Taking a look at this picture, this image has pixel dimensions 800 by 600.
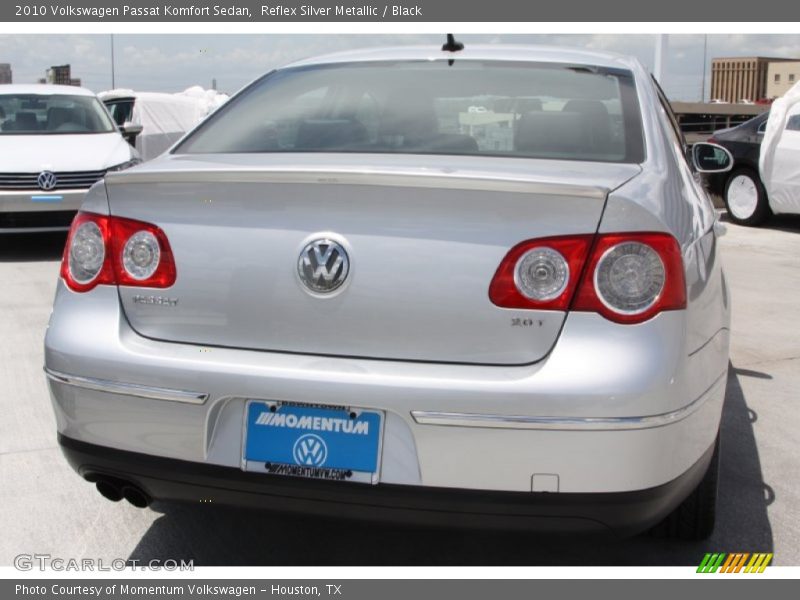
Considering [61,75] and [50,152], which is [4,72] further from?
[50,152]

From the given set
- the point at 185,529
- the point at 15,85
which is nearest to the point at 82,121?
the point at 15,85

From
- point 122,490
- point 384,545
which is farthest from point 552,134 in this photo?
point 122,490

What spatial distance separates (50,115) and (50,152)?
1.10m

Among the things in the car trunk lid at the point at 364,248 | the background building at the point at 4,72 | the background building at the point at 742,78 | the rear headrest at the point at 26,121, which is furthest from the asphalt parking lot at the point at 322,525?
the background building at the point at 742,78

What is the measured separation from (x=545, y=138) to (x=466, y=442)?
3.48 feet

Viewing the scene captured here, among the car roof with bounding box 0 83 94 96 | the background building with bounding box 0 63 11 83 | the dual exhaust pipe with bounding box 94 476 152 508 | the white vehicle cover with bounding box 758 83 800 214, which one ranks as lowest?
the background building with bounding box 0 63 11 83

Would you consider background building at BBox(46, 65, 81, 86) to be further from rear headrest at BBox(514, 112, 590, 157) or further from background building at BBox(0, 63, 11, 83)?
rear headrest at BBox(514, 112, 590, 157)

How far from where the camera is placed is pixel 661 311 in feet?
7.79

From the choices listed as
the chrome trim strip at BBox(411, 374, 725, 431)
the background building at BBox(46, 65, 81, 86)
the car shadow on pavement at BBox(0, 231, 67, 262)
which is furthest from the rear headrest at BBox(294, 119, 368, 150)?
the background building at BBox(46, 65, 81, 86)

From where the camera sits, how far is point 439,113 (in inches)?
124

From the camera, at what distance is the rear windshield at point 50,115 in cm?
1023

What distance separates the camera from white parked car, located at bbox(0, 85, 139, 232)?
9.00 m

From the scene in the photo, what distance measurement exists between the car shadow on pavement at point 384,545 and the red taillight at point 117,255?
2.55 ft

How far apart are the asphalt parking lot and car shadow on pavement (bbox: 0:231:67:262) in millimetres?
4403
